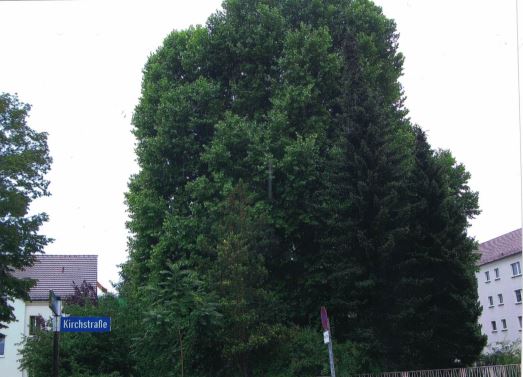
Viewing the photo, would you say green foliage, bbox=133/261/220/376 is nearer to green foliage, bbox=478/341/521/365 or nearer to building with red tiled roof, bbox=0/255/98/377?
green foliage, bbox=478/341/521/365

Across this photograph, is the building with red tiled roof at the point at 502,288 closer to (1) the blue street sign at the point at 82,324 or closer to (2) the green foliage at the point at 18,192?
(2) the green foliage at the point at 18,192

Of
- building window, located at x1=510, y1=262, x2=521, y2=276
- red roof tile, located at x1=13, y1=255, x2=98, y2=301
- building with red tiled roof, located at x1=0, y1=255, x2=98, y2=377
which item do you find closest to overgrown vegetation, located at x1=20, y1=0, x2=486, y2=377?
building with red tiled roof, located at x1=0, y1=255, x2=98, y2=377

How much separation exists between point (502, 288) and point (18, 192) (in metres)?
47.6

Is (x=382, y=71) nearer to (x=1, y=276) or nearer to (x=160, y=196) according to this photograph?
(x=160, y=196)

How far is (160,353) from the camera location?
55.1 feet

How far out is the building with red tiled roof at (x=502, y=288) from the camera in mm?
52844

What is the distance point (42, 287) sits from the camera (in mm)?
41000

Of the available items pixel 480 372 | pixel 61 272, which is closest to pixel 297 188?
pixel 480 372

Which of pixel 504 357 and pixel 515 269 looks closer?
pixel 504 357

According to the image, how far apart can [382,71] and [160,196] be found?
10952mm

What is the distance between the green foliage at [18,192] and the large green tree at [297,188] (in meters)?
3.88

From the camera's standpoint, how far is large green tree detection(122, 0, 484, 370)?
18.8m

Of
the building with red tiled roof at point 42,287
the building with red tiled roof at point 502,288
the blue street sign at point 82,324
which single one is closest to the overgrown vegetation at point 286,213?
the blue street sign at point 82,324

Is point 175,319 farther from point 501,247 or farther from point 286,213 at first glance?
point 501,247
